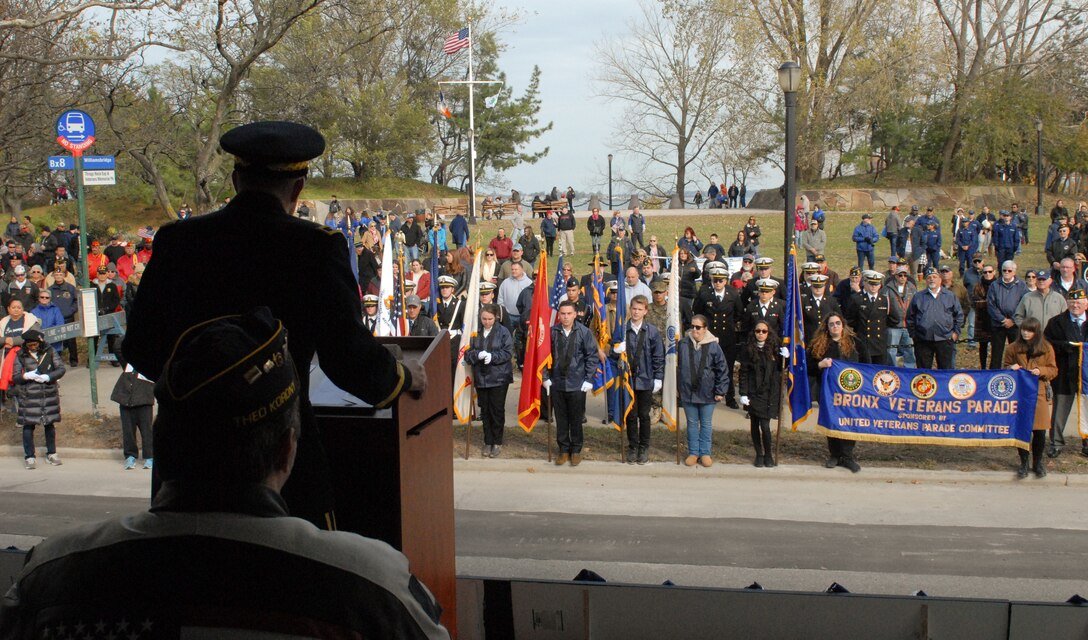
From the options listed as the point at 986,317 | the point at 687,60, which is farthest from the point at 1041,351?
the point at 687,60

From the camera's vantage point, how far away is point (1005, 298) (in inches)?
635

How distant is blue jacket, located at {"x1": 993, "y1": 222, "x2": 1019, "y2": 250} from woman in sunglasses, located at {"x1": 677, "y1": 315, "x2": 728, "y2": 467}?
1688 centimetres

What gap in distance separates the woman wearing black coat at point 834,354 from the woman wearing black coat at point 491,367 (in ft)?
13.0

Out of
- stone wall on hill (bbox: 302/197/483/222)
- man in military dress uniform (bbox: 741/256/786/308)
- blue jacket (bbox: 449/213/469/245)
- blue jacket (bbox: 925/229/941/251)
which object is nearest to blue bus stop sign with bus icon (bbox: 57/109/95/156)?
man in military dress uniform (bbox: 741/256/786/308)

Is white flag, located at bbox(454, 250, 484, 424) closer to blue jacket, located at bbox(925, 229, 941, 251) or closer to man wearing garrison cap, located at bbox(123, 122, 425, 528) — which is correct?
man wearing garrison cap, located at bbox(123, 122, 425, 528)

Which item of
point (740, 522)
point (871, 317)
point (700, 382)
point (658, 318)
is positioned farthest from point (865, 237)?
point (740, 522)

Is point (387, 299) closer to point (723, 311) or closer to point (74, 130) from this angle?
point (74, 130)

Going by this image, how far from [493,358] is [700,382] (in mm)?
2695

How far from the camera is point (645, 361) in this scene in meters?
13.4

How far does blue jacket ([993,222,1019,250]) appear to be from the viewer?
26.8m

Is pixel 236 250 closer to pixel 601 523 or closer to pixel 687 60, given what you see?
pixel 601 523

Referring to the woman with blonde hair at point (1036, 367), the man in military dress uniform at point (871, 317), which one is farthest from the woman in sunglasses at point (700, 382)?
the woman with blonde hair at point (1036, 367)

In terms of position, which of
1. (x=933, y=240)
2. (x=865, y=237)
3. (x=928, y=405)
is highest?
(x=865, y=237)

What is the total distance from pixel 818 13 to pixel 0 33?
35.7 meters
